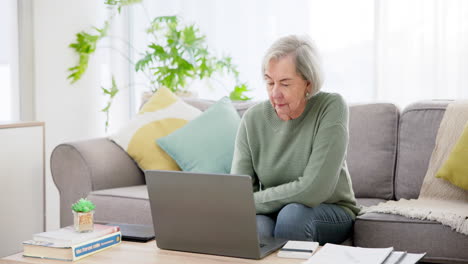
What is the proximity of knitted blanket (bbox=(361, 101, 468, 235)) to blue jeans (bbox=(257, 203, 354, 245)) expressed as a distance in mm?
227

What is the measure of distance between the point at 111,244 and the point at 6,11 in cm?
255

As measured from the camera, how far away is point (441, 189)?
2617 mm

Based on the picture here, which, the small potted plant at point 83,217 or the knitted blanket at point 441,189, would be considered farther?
the knitted blanket at point 441,189

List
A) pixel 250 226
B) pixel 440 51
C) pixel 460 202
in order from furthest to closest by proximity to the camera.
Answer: pixel 440 51 < pixel 460 202 < pixel 250 226

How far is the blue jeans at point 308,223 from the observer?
2066 mm

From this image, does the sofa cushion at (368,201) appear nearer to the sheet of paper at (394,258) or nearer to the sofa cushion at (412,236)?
the sofa cushion at (412,236)

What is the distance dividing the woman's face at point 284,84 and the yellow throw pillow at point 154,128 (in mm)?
928

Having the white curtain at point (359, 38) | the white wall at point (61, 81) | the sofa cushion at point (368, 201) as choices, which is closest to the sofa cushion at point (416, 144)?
the sofa cushion at point (368, 201)

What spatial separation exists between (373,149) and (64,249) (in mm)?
1594

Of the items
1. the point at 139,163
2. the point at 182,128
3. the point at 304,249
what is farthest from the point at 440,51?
the point at 304,249

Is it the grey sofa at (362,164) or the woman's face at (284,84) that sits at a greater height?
the woman's face at (284,84)

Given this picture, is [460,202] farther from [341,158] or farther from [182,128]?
[182,128]

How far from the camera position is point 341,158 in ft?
7.13

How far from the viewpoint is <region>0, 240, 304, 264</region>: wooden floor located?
166 cm
